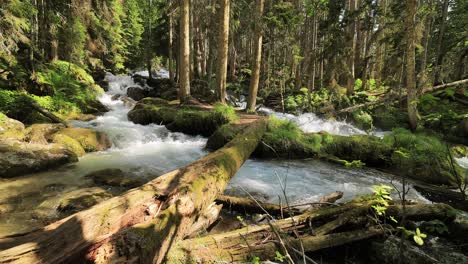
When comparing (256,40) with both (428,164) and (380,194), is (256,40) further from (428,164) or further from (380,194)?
(380,194)

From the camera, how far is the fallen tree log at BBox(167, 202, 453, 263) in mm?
3189

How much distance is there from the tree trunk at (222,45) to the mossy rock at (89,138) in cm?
642

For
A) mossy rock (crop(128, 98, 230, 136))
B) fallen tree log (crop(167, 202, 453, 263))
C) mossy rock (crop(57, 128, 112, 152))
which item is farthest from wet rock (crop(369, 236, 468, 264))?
mossy rock (crop(57, 128, 112, 152))

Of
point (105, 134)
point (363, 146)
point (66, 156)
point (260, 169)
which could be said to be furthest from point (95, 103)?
point (363, 146)

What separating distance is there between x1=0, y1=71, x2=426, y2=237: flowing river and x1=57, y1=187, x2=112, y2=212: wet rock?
0.18 metres

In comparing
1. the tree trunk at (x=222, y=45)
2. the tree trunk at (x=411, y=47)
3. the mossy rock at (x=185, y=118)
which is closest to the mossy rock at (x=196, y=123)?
the mossy rock at (x=185, y=118)

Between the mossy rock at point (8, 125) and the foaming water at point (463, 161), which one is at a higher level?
the mossy rock at point (8, 125)

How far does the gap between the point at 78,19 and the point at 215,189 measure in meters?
16.1

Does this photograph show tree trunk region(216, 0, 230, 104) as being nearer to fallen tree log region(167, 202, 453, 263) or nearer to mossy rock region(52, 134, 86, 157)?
mossy rock region(52, 134, 86, 157)

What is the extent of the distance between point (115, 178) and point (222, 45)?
876 cm

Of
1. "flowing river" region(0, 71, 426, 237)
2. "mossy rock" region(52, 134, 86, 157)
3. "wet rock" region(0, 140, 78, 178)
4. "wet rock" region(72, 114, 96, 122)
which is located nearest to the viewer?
"flowing river" region(0, 71, 426, 237)

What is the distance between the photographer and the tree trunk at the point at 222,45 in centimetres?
1276

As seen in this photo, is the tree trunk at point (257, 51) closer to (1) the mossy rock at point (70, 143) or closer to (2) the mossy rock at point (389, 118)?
(2) the mossy rock at point (389, 118)

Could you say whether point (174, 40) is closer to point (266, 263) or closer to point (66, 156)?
point (66, 156)
